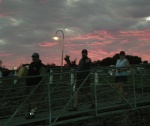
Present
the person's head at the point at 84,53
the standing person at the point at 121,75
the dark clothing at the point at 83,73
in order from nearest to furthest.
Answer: the person's head at the point at 84,53 < the dark clothing at the point at 83,73 < the standing person at the point at 121,75

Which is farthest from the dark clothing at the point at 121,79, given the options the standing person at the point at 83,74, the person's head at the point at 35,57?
the person's head at the point at 35,57

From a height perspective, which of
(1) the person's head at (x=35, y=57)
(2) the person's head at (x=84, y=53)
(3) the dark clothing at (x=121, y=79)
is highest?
(2) the person's head at (x=84, y=53)

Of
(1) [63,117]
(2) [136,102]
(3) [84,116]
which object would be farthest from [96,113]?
(2) [136,102]

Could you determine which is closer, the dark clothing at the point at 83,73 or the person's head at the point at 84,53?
the person's head at the point at 84,53

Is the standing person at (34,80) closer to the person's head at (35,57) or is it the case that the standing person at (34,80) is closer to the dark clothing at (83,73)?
the person's head at (35,57)

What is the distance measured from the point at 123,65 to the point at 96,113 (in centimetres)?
195

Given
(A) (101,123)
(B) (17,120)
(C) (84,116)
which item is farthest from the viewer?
(A) (101,123)

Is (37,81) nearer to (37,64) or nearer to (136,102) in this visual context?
(37,64)

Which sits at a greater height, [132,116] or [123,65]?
[123,65]

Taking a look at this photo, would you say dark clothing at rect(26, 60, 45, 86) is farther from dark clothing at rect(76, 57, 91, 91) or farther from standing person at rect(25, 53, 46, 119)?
dark clothing at rect(76, 57, 91, 91)

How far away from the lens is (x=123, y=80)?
10.4 meters

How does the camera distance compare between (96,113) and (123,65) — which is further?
(123,65)

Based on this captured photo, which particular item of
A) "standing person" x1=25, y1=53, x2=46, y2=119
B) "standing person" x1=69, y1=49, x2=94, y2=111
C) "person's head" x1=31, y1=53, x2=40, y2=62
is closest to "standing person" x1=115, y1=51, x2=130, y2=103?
"standing person" x1=69, y1=49, x2=94, y2=111

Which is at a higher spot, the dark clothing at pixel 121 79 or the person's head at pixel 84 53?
the person's head at pixel 84 53
